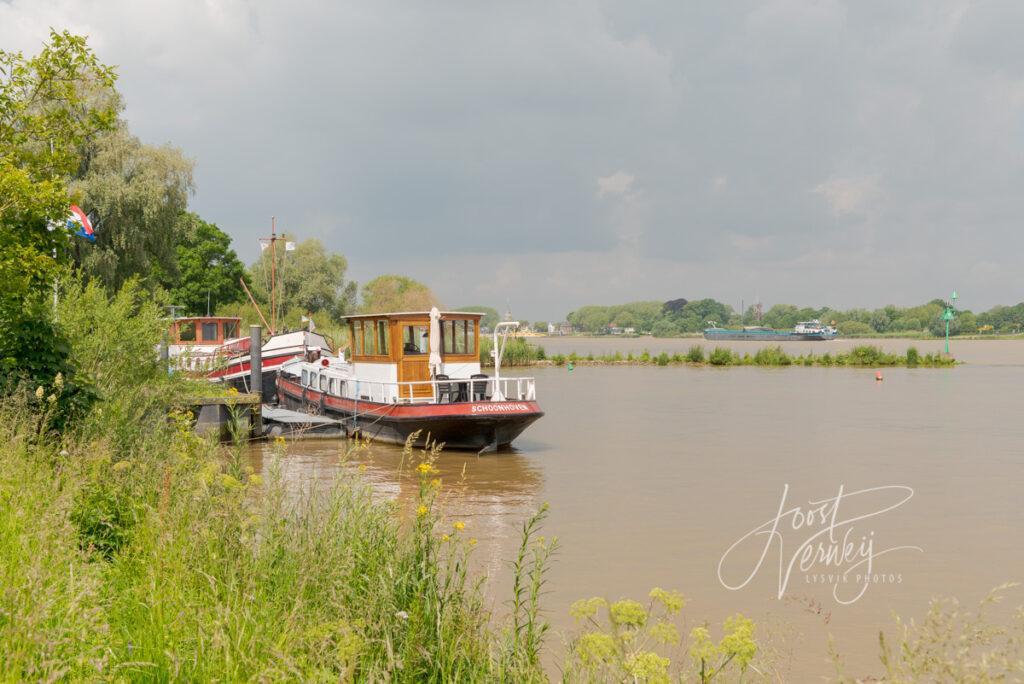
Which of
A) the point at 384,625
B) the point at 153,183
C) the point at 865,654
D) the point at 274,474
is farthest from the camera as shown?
the point at 153,183

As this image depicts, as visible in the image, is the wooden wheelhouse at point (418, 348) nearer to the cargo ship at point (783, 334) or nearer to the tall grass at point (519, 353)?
the tall grass at point (519, 353)

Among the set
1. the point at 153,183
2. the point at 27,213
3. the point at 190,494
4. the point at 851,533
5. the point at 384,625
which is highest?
the point at 153,183

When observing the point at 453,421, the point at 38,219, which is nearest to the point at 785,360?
the point at 453,421

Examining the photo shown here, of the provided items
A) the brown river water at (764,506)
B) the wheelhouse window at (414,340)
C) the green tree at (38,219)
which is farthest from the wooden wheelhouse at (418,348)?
the green tree at (38,219)

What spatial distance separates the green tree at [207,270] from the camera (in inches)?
2362

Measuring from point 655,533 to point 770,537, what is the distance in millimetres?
1659

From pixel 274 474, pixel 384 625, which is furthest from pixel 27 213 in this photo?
pixel 384 625

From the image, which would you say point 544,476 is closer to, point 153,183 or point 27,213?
point 27,213

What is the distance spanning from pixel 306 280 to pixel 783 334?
94.0 meters

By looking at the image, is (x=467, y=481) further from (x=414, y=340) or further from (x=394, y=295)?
(x=394, y=295)

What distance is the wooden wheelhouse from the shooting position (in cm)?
2066

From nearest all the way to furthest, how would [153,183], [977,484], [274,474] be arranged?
[274,474]
[977,484]
[153,183]

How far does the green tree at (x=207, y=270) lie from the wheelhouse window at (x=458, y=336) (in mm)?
40941

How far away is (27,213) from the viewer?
916 cm
